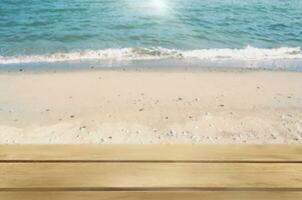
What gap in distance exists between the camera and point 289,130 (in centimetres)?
598

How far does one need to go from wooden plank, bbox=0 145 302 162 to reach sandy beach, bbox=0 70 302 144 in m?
3.31

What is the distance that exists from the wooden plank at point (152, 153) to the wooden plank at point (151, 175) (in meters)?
0.05

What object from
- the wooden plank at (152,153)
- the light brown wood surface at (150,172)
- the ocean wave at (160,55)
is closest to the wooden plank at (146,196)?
the light brown wood surface at (150,172)

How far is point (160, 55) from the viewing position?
37.2ft

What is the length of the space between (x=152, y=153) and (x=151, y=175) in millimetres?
196

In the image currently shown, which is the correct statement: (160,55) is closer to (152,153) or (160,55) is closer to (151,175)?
(152,153)

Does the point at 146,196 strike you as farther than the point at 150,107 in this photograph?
No

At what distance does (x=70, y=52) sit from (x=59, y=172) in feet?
32.5

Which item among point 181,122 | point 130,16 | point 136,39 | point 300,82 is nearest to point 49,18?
point 130,16

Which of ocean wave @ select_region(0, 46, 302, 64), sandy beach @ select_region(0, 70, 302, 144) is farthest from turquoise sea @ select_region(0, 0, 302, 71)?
sandy beach @ select_region(0, 70, 302, 144)

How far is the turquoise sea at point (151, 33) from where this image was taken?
11.1 meters

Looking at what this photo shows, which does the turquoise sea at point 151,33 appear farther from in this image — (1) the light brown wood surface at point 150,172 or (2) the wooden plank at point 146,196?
(2) the wooden plank at point 146,196

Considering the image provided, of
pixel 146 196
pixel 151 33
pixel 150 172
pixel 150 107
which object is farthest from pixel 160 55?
pixel 146 196

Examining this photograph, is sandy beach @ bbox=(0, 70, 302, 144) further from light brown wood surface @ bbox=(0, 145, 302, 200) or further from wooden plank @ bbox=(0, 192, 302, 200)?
wooden plank @ bbox=(0, 192, 302, 200)
